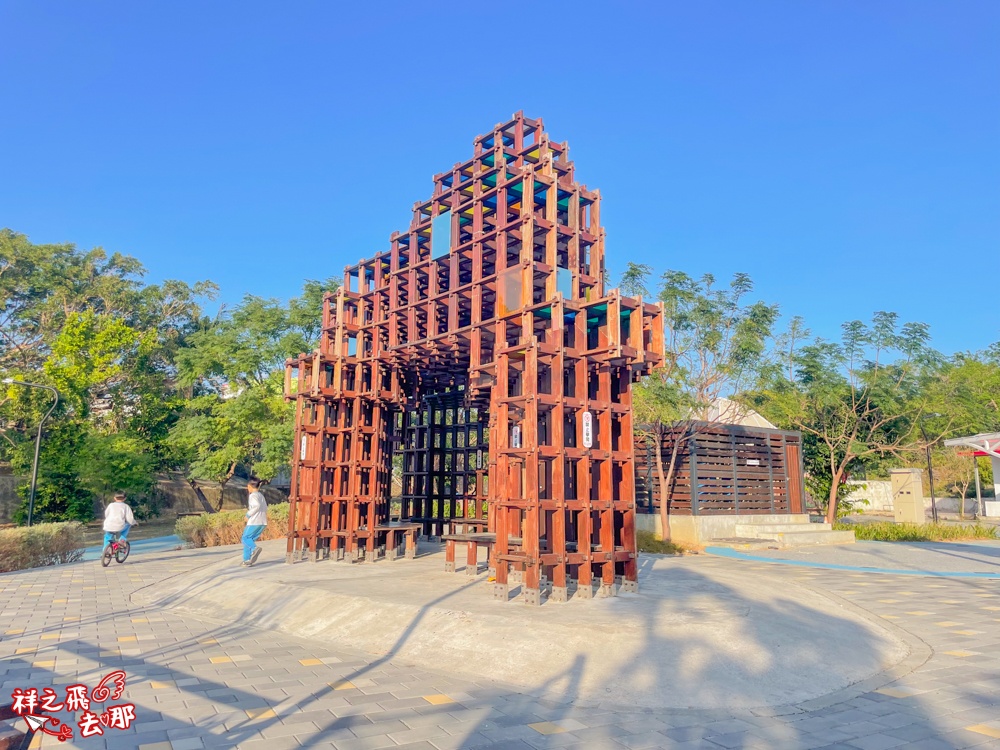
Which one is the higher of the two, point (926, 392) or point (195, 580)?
point (926, 392)

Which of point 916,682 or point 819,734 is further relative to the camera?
point 916,682

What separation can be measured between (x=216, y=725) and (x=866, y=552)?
733 inches

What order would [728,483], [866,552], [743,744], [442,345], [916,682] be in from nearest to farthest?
1. [743,744]
2. [916,682]
3. [442,345]
4. [866,552]
5. [728,483]

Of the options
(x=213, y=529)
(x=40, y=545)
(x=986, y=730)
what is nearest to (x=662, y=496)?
(x=213, y=529)

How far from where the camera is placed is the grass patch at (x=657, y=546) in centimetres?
1814

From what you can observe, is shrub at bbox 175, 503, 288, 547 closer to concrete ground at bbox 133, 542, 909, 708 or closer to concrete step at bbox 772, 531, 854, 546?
concrete ground at bbox 133, 542, 909, 708

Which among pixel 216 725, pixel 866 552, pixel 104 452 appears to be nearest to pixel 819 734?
pixel 216 725

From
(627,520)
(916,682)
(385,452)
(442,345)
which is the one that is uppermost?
(442,345)

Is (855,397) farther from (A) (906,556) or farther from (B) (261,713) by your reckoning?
(B) (261,713)

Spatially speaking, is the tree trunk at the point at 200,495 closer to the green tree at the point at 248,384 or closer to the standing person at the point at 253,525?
the green tree at the point at 248,384

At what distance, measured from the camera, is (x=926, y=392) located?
2548cm

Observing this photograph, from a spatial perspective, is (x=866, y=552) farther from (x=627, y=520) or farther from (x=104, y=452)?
(x=104, y=452)

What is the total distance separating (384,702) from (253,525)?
338 inches

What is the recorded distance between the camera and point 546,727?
4.82 meters
